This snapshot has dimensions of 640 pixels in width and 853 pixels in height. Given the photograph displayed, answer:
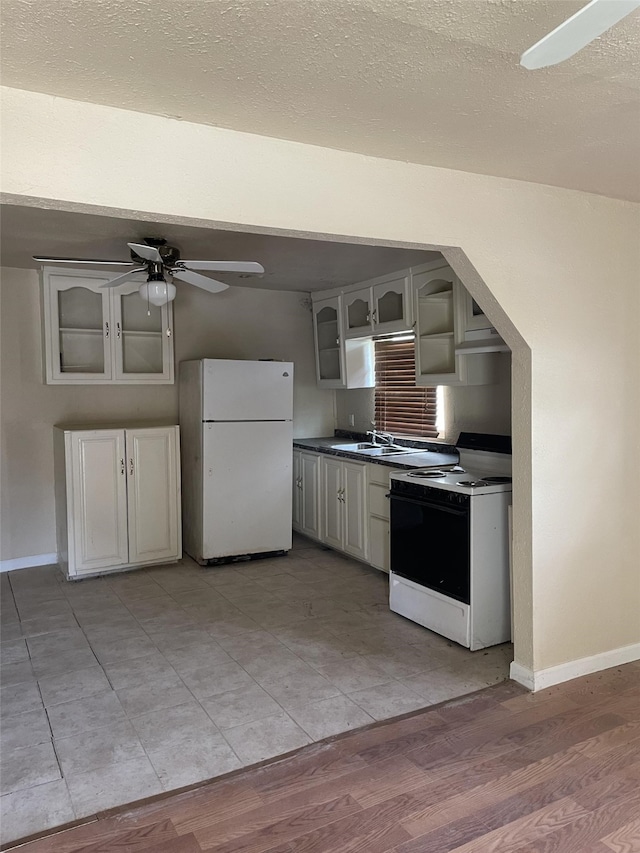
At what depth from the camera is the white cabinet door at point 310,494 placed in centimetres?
523

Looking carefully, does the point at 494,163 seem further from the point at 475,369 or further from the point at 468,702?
the point at 468,702

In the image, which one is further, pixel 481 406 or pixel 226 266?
pixel 481 406

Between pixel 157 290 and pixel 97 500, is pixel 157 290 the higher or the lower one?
the higher one

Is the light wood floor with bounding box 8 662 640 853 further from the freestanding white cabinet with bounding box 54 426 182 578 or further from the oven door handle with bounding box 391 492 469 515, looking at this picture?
the freestanding white cabinet with bounding box 54 426 182 578

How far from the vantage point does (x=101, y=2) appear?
1352 millimetres

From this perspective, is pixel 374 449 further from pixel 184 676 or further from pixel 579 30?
pixel 579 30

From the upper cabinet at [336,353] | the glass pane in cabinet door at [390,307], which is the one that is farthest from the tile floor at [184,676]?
the glass pane in cabinet door at [390,307]

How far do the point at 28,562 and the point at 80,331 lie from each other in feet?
6.06

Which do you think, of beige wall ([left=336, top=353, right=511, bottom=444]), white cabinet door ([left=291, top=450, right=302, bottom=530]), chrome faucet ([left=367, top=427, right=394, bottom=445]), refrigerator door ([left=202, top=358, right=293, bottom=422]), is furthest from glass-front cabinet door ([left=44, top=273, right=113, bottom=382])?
beige wall ([left=336, top=353, right=511, bottom=444])

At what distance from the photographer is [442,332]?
427cm

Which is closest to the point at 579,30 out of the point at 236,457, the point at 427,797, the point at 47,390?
the point at 427,797

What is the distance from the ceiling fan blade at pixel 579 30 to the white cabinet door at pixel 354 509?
3.50 meters

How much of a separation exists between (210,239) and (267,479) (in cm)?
200

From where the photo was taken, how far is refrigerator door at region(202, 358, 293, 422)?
4.71 meters
